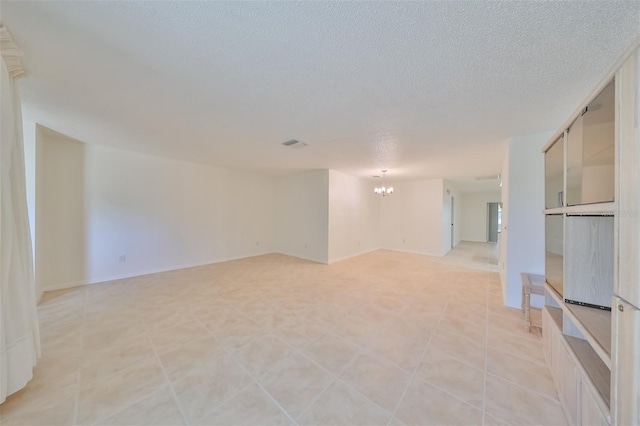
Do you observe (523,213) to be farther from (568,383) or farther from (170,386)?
(170,386)

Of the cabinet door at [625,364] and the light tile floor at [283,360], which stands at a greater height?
the cabinet door at [625,364]

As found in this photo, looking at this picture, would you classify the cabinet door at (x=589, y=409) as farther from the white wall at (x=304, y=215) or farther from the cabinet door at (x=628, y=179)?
the white wall at (x=304, y=215)

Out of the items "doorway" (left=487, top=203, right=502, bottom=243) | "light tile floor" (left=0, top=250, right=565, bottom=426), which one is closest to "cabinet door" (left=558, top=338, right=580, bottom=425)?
"light tile floor" (left=0, top=250, right=565, bottom=426)

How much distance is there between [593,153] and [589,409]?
1.37 m

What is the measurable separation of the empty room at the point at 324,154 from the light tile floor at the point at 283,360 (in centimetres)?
2

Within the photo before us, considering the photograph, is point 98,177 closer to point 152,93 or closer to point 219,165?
point 219,165

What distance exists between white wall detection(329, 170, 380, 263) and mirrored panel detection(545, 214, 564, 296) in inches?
160

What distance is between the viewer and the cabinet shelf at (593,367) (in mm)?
1049

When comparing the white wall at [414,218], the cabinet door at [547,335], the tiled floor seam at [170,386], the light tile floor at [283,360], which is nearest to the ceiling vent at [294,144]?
the light tile floor at [283,360]

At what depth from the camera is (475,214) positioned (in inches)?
380

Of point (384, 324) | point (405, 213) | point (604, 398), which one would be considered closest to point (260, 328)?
point (384, 324)

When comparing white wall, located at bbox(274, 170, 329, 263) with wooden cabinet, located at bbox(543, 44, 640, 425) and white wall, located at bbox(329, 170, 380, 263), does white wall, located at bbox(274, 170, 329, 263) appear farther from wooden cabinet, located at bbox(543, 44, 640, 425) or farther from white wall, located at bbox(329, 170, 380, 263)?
wooden cabinet, located at bbox(543, 44, 640, 425)

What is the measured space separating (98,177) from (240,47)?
4293 mm

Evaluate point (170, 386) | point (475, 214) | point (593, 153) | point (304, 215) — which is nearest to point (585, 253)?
point (593, 153)
